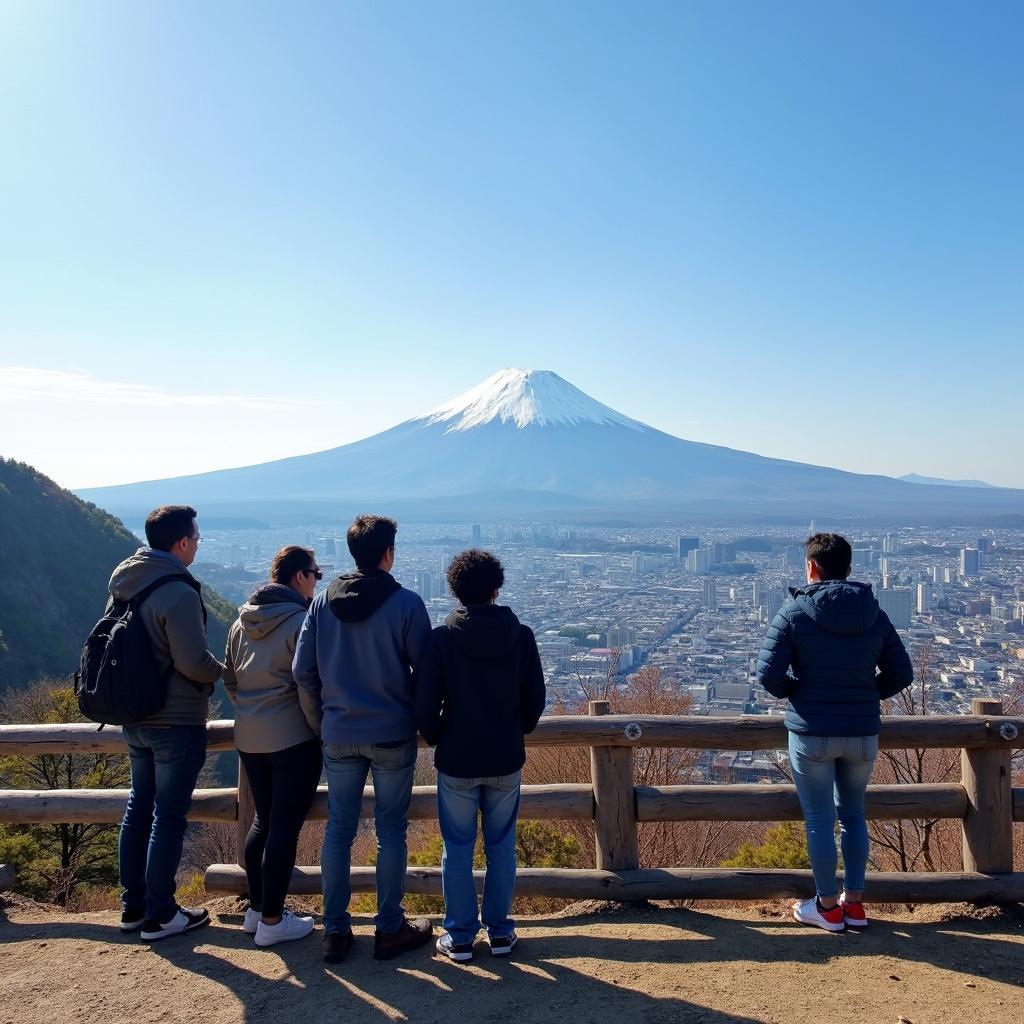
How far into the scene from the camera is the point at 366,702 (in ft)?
10.6

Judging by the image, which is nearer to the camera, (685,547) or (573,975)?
(573,975)

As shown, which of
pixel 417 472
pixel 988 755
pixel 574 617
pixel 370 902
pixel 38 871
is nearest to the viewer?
pixel 988 755

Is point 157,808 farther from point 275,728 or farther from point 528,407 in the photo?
point 528,407

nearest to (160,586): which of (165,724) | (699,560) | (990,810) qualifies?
(165,724)

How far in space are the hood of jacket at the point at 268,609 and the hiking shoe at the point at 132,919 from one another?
155 cm

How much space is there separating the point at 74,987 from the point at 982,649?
2115cm

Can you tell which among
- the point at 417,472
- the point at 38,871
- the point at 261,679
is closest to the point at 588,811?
the point at 261,679

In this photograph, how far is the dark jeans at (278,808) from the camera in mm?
3443

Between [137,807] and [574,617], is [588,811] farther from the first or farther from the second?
[574,617]

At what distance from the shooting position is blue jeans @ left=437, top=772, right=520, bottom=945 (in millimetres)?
3332

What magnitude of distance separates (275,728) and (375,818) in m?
0.61

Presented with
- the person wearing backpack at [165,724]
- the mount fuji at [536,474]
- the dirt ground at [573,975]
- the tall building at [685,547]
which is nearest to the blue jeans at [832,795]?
the dirt ground at [573,975]

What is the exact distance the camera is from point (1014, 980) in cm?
321

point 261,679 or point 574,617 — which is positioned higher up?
point 261,679
